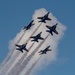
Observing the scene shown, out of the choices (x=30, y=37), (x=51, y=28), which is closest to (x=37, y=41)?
(x=30, y=37)

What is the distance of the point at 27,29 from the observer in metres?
87.7

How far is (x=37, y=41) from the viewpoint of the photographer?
290 ft

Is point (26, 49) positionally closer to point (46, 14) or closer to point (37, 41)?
point (37, 41)

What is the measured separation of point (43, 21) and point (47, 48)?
1444cm

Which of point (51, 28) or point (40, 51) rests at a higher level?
point (51, 28)

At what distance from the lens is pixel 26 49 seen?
89688 mm

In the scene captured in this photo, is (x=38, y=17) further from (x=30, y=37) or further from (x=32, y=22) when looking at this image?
(x=30, y=37)

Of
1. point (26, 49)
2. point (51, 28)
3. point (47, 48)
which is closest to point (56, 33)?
point (51, 28)

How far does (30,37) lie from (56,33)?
13254 mm

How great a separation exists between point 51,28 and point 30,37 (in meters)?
11.6

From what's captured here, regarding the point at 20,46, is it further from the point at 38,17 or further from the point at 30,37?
the point at 38,17

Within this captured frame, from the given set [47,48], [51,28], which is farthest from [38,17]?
[47,48]

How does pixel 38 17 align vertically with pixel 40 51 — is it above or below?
above

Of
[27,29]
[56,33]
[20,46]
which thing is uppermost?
[56,33]
